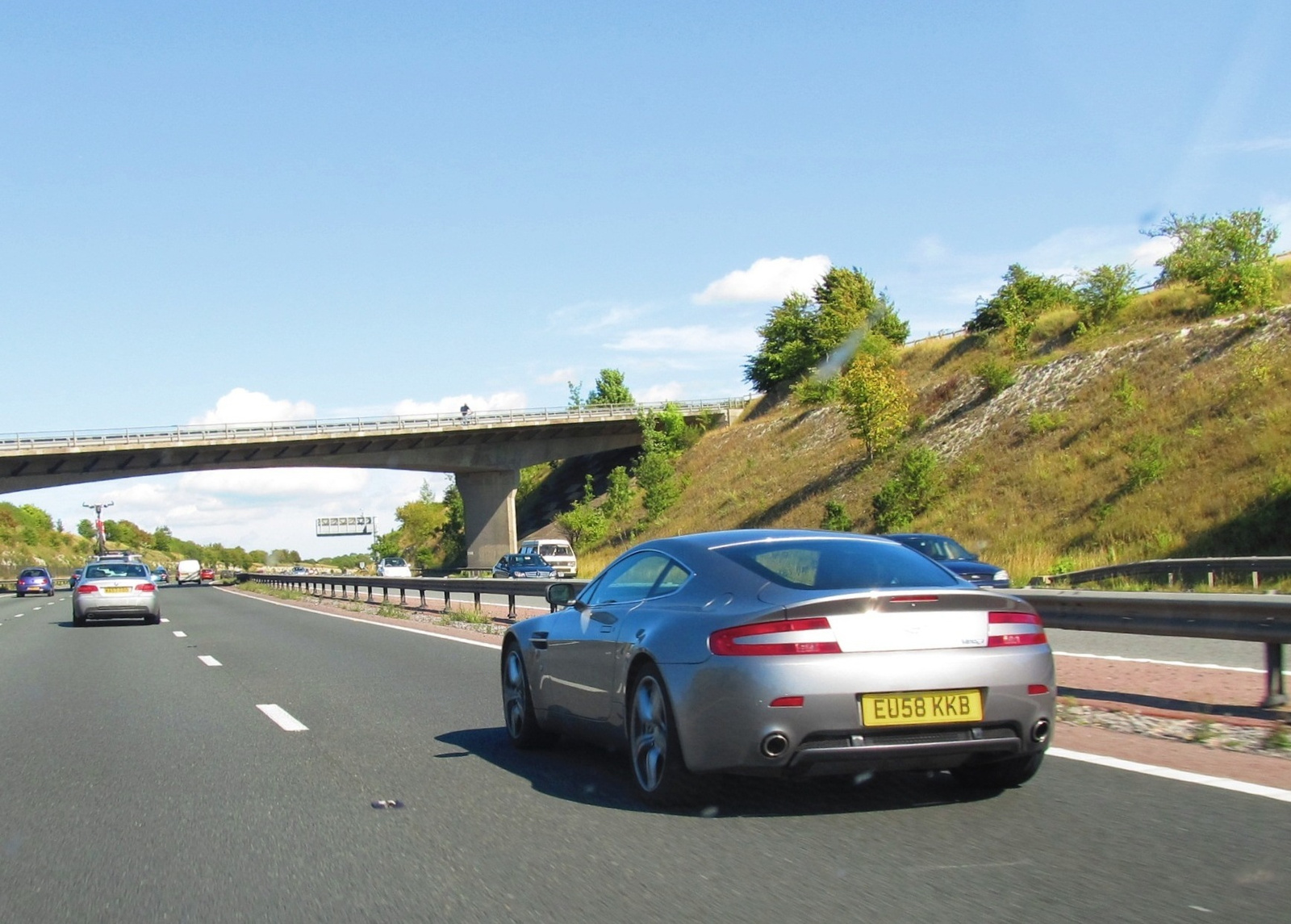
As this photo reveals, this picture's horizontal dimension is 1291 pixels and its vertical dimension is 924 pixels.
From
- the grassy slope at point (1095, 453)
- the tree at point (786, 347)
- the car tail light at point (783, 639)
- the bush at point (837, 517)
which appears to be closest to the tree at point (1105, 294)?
the grassy slope at point (1095, 453)

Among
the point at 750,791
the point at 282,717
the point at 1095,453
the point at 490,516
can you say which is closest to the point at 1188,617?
the point at 750,791

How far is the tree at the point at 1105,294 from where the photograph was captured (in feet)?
188

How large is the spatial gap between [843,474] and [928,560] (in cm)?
5330

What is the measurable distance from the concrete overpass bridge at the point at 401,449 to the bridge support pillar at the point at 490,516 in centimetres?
5

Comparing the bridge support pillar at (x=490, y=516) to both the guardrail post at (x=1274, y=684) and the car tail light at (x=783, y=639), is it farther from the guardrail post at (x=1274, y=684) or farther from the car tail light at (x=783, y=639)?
the car tail light at (x=783, y=639)

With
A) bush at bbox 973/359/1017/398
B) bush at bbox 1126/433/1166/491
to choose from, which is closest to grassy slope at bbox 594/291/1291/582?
bush at bbox 1126/433/1166/491

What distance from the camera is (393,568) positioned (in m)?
69.3

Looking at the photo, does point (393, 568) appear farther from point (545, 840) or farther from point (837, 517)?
point (545, 840)

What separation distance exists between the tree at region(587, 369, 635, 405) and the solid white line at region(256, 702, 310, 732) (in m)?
116

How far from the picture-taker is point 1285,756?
24.4 feet

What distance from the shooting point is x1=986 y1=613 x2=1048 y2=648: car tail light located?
19.8ft

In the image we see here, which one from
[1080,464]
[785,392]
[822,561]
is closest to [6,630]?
[822,561]

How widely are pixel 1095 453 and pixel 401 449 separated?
41983 mm

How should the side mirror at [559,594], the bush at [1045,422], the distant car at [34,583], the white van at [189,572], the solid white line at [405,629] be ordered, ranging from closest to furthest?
the side mirror at [559,594] < the solid white line at [405,629] < the bush at [1045,422] < the distant car at [34,583] < the white van at [189,572]
